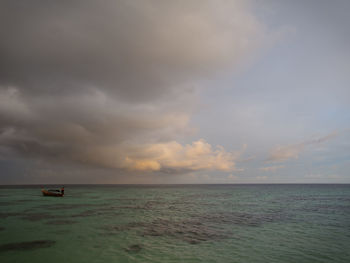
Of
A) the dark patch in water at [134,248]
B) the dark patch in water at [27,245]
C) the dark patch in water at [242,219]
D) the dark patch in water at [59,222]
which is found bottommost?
the dark patch in water at [59,222]

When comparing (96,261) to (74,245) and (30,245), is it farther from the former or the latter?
(30,245)

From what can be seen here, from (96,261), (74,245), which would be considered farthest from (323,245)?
(74,245)

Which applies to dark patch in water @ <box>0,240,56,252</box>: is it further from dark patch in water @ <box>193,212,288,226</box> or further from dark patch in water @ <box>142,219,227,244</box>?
dark patch in water @ <box>193,212,288,226</box>

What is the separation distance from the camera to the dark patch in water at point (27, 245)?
1791cm

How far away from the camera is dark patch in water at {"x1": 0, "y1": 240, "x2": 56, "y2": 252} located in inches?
705

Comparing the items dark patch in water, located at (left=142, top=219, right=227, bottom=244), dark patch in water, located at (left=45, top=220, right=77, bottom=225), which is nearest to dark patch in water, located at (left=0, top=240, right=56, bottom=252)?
dark patch in water, located at (left=142, top=219, right=227, bottom=244)

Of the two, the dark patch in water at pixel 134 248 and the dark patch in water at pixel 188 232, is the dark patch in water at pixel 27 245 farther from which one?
the dark patch in water at pixel 188 232

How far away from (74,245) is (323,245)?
2213 cm

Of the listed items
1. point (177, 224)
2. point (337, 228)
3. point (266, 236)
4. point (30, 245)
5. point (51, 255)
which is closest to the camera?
point (51, 255)

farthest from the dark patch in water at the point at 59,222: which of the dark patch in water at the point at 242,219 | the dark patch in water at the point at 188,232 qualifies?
the dark patch in water at the point at 242,219

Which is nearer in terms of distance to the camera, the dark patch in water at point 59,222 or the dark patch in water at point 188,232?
the dark patch in water at point 188,232

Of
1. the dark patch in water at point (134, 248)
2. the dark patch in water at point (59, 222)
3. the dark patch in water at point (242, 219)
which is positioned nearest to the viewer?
the dark patch in water at point (134, 248)

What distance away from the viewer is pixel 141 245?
1923 centimetres

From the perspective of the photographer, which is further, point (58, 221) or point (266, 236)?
point (58, 221)
